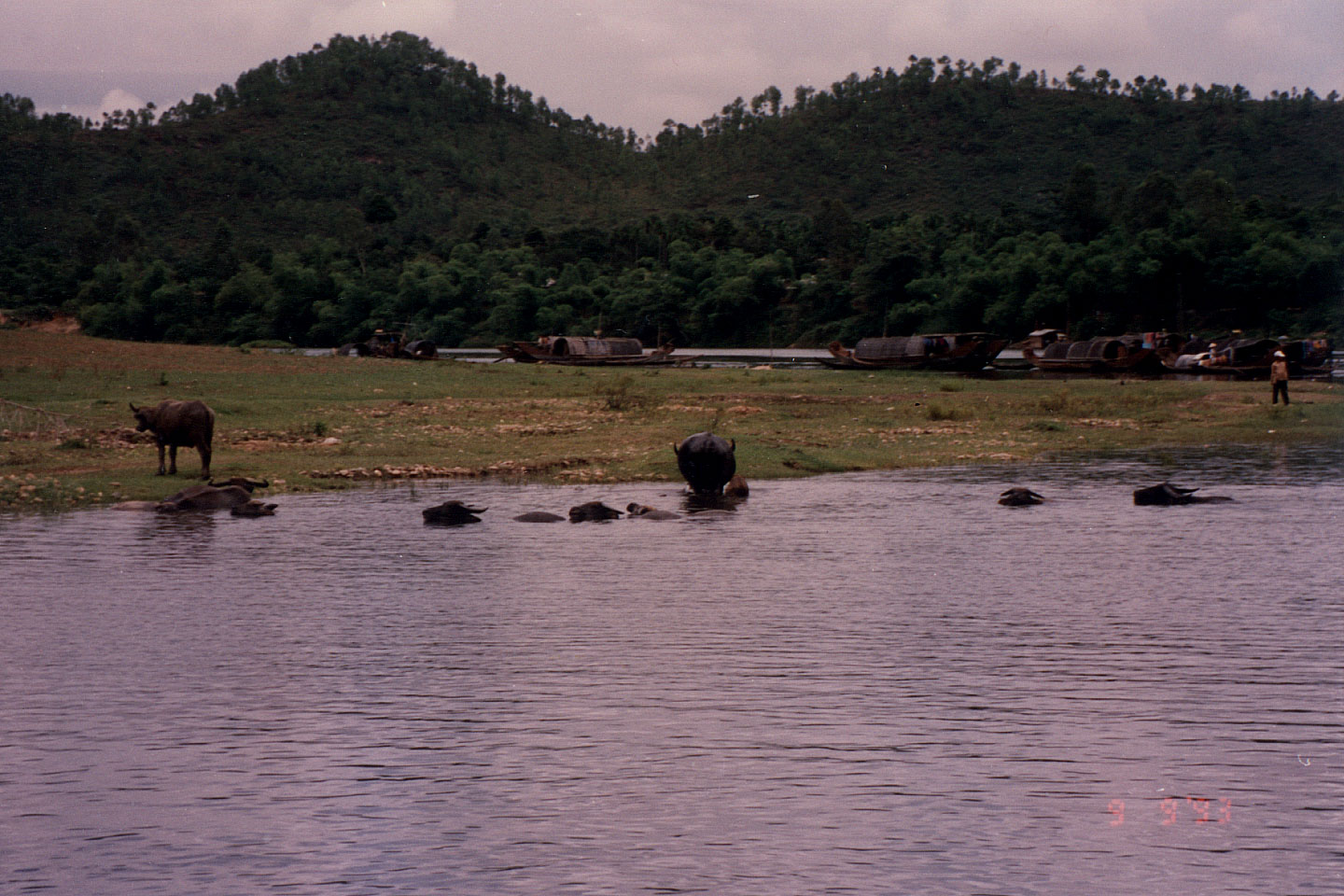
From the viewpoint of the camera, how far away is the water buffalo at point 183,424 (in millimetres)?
23562

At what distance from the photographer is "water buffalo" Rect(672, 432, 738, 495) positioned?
74.5 ft

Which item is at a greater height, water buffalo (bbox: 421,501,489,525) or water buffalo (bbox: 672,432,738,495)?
water buffalo (bbox: 672,432,738,495)

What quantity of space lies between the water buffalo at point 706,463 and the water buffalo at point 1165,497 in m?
6.46

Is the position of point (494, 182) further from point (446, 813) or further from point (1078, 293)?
point (446, 813)

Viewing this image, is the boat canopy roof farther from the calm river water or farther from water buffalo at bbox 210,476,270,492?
the calm river water

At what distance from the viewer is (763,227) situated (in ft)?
449

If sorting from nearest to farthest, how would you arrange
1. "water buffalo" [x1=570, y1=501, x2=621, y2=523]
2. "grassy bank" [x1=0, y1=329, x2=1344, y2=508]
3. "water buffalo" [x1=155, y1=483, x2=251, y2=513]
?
1. "water buffalo" [x1=570, y1=501, x2=621, y2=523]
2. "water buffalo" [x1=155, y1=483, x2=251, y2=513]
3. "grassy bank" [x1=0, y1=329, x2=1344, y2=508]

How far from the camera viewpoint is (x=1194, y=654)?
1120 cm

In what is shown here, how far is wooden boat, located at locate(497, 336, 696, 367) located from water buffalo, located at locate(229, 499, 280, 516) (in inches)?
2126

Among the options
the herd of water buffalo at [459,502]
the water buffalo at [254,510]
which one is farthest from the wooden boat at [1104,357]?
the water buffalo at [254,510]

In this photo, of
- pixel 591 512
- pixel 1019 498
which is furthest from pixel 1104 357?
pixel 591 512
